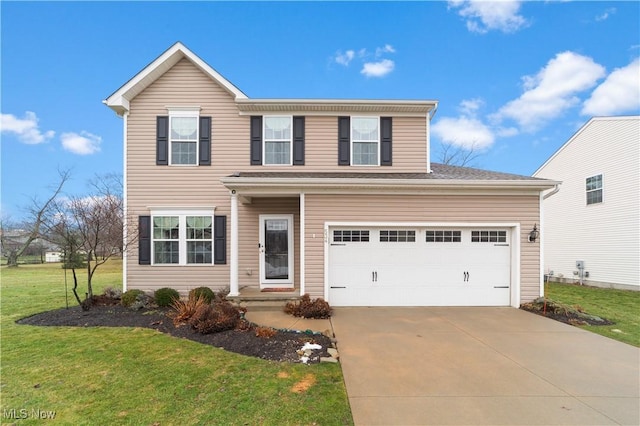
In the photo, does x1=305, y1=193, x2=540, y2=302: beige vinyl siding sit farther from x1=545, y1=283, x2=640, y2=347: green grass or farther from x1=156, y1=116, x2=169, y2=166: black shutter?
x1=156, y1=116, x2=169, y2=166: black shutter

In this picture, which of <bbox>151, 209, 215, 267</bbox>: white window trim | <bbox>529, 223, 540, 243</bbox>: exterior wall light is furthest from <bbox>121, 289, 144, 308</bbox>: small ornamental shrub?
<bbox>529, 223, 540, 243</bbox>: exterior wall light

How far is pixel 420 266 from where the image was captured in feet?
27.3

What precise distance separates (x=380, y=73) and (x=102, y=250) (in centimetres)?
1745

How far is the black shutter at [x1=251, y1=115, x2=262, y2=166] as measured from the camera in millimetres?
9508

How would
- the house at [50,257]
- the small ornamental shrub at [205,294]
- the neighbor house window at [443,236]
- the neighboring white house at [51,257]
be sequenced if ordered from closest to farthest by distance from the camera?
the small ornamental shrub at [205,294]
the neighbor house window at [443,236]
the house at [50,257]
the neighboring white house at [51,257]

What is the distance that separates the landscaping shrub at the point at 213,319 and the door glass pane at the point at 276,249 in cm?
281

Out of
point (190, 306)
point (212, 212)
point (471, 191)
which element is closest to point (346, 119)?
point (471, 191)

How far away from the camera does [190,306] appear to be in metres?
6.72

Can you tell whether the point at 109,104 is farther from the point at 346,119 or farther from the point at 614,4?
the point at 614,4

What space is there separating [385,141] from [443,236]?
3.59 meters

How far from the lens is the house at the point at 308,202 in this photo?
26.8ft

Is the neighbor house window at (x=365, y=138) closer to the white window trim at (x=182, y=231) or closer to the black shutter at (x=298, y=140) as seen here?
the black shutter at (x=298, y=140)

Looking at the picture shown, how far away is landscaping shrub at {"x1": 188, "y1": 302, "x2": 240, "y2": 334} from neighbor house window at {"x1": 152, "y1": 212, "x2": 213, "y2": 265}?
10.3 ft

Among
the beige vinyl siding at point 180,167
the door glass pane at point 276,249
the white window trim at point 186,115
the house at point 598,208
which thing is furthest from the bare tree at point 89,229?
the house at point 598,208
